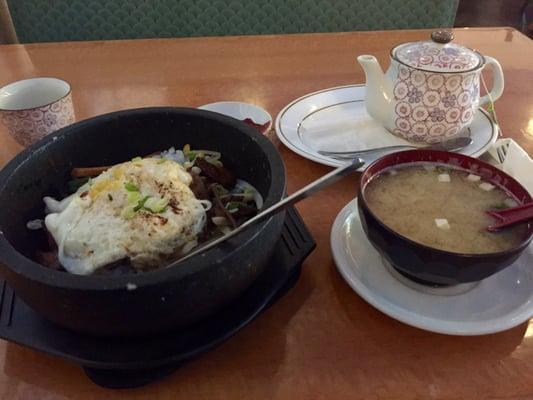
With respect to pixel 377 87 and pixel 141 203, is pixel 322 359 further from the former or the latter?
pixel 377 87

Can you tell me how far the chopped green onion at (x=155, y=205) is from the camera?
70 centimetres

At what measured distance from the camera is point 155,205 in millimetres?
705

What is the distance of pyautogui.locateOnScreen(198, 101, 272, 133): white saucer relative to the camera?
3.75 feet

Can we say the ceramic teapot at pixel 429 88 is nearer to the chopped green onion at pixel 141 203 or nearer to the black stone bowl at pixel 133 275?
the black stone bowl at pixel 133 275

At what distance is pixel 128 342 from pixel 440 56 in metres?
0.84

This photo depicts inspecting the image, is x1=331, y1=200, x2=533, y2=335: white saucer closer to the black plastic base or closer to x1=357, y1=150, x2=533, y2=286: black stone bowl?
x1=357, y1=150, x2=533, y2=286: black stone bowl

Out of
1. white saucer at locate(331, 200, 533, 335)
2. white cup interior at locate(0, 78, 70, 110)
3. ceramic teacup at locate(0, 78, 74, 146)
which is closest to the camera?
white saucer at locate(331, 200, 533, 335)

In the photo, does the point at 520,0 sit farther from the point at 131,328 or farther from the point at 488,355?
the point at 131,328

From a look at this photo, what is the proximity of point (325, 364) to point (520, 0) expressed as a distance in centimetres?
396

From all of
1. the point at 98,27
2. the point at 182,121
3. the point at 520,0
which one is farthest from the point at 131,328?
the point at 520,0

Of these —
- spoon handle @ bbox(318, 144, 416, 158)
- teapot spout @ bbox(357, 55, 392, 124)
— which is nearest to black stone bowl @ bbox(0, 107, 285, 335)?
spoon handle @ bbox(318, 144, 416, 158)

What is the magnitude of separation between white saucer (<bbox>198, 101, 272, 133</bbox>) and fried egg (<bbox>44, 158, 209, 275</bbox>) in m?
0.40

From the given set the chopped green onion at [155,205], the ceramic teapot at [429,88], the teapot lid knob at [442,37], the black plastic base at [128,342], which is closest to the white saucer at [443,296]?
the black plastic base at [128,342]

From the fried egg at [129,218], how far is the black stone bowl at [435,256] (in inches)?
10.0
